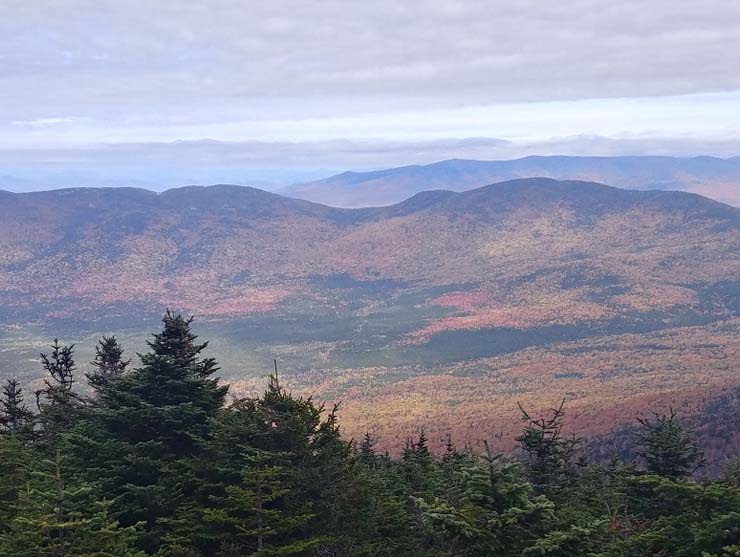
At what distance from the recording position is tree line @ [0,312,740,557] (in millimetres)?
8953

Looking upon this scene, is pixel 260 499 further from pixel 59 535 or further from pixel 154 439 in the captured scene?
pixel 154 439

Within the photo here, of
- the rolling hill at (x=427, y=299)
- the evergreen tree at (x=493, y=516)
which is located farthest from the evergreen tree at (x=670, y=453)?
the rolling hill at (x=427, y=299)

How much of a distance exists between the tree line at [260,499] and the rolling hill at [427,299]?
40176 millimetres

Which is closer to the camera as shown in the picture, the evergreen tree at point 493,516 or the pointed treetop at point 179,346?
the evergreen tree at point 493,516

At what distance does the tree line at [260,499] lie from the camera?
895 centimetres

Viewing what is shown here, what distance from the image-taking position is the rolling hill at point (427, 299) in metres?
75.1

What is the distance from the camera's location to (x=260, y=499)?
10.4m

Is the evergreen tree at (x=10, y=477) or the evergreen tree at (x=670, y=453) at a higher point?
the evergreen tree at (x=10, y=477)

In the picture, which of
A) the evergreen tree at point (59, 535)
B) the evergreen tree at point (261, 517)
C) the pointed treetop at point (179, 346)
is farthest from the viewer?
the pointed treetop at point (179, 346)

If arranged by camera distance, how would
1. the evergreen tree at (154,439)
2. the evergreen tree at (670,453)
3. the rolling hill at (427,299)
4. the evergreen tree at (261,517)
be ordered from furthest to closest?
1. the rolling hill at (427,299)
2. the evergreen tree at (670,453)
3. the evergreen tree at (154,439)
4. the evergreen tree at (261,517)

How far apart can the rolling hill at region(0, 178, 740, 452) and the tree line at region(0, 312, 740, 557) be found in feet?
132

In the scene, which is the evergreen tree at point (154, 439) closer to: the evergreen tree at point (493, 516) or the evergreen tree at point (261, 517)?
the evergreen tree at point (261, 517)

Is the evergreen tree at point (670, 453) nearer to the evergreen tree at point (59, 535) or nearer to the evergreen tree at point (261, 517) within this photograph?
the evergreen tree at point (261, 517)

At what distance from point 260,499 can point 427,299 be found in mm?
126214
